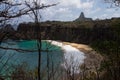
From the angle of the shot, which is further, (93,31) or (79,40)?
(79,40)

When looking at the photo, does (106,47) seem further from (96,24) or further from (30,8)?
(96,24)

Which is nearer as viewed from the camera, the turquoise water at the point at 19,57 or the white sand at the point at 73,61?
the turquoise water at the point at 19,57

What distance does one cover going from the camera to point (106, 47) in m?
17.1

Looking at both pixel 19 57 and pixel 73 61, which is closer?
pixel 19 57

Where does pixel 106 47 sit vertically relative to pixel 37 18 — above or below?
below

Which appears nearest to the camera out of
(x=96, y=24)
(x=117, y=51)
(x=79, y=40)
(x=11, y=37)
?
(x=11, y=37)

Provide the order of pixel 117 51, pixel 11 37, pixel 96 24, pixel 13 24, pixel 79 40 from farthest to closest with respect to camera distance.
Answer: pixel 79 40 < pixel 96 24 < pixel 117 51 < pixel 13 24 < pixel 11 37

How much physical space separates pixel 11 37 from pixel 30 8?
0.46 m

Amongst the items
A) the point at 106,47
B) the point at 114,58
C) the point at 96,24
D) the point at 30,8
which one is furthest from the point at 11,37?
the point at 96,24

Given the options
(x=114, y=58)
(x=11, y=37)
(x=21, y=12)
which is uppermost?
(x=21, y=12)

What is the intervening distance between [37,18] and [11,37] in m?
11.6

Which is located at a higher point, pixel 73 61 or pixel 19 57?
pixel 19 57

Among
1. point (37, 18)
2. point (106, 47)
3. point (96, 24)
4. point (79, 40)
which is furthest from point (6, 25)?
point (79, 40)

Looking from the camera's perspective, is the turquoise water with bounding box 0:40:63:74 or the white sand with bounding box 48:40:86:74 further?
the white sand with bounding box 48:40:86:74
